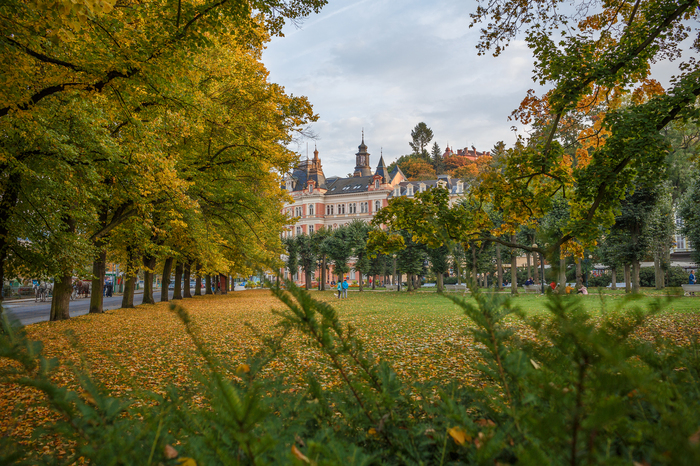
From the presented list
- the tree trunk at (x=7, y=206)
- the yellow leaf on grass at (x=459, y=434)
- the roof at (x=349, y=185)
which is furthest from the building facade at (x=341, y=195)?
the yellow leaf on grass at (x=459, y=434)

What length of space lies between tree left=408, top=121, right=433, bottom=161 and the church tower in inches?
688

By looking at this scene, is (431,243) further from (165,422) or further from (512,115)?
(165,422)

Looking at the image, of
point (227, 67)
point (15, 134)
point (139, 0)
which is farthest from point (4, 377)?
point (227, 67)

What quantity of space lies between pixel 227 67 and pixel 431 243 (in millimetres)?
9728

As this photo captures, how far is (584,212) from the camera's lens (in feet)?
28.0

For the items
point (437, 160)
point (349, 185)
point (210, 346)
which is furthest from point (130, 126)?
point (437, 160)

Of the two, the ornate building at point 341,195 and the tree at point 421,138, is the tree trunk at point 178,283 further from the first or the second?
the tree at point 421,138

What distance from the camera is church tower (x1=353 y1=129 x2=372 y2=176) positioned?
298ft

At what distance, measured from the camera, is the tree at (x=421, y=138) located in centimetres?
10529

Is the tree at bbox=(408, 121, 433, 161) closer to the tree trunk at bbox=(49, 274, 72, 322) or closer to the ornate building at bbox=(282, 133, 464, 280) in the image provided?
the ornate building at bbox=(282, 133, 464, 280)

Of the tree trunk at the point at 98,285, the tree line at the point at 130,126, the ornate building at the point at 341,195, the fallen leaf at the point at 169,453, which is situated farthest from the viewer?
the ornate building at the point at 341,195

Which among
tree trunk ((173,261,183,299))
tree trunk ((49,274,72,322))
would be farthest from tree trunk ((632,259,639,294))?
tree trunk ((49,274,72,322))

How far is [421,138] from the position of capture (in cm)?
10594

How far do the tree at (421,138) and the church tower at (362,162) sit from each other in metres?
17.5
